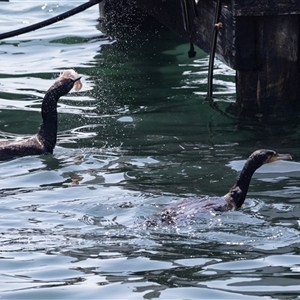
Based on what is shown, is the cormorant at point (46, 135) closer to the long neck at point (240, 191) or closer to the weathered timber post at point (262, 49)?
the weathered timber post at point (262, 49)

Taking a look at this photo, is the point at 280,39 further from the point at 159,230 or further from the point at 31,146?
the point at 159,230

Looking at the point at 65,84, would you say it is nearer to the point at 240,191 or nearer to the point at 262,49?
the point at 262,49

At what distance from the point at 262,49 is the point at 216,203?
340 cm

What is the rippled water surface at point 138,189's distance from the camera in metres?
6.13

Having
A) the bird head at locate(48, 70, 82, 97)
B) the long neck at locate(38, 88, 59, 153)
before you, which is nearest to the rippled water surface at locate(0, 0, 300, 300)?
the long neck at locate(38, 88, 59, 153)

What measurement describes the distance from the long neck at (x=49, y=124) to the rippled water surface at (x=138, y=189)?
0.74 ft

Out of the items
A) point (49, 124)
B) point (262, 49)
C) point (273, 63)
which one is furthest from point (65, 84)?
point (273, 63)

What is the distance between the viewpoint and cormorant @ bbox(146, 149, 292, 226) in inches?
284

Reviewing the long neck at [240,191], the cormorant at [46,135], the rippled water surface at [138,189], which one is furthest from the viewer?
the cormorant at [46,135]

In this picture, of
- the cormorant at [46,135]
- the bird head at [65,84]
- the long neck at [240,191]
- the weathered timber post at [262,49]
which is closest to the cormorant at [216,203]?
the long neck at [240,191]

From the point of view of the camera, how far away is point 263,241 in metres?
6.89

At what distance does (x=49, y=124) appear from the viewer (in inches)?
402

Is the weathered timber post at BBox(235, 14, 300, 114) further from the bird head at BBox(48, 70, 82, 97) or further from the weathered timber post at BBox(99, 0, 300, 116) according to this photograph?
the bird head at BBox(48, 70, 82, 97)

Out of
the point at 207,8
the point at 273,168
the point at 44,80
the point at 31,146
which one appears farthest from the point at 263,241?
the point at 44,80
